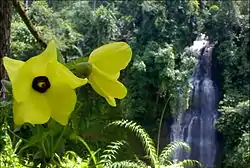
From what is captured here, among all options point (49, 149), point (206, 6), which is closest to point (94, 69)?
point (49, 149)

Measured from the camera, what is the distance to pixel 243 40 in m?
Answer: 7.68

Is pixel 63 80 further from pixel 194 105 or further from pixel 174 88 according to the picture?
pixel 194 105

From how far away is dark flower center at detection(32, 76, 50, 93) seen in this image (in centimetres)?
26

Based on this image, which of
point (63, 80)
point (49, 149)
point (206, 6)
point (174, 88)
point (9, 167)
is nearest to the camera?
point (63, 80)

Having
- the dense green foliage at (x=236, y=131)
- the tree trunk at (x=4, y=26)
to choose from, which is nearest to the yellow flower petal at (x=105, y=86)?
the tree trunk at (x=4, y=26)

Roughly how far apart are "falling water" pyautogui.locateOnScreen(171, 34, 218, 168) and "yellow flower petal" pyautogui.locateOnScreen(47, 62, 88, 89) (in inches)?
280

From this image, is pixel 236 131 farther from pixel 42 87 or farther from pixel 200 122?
pixel 42 87

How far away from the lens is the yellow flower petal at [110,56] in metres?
0.29

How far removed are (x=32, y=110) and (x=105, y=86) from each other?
0.07m

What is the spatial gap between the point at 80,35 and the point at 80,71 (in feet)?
24.3

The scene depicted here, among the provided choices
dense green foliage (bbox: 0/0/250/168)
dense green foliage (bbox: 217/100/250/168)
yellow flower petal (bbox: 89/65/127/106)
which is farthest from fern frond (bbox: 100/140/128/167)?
dense green foliage (bbox: 0/0/250/168)

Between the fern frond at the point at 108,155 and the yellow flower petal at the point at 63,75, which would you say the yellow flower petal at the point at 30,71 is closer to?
the yellow flower petal at the point at 63,75

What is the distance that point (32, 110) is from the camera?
0.82ft

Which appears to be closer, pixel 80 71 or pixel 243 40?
pixel 80 71
